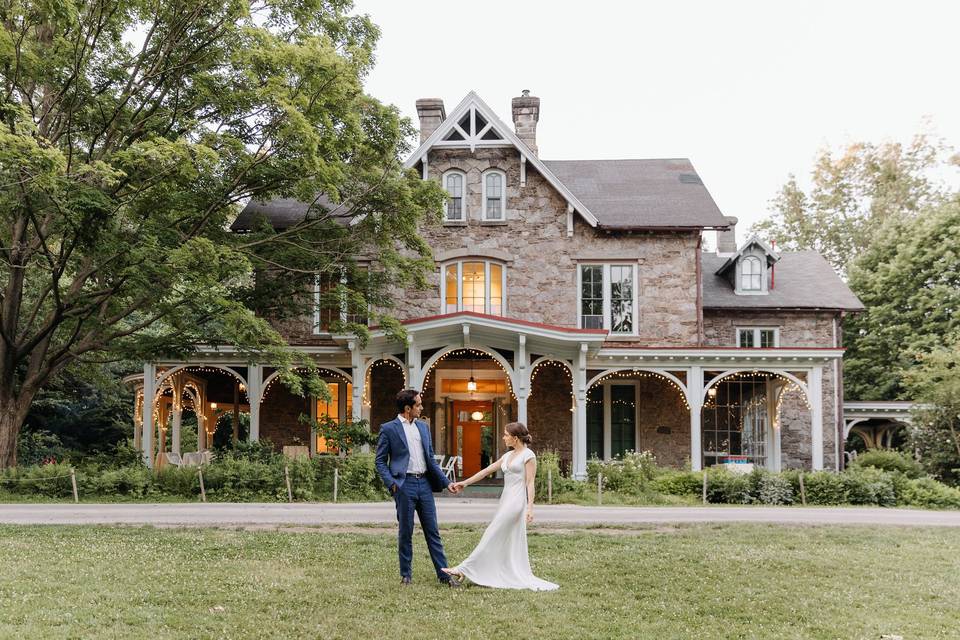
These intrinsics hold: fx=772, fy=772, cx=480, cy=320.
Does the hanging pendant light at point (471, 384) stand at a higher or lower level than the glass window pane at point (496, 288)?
lower

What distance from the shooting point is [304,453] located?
17656 mm

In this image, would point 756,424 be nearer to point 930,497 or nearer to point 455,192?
point 930,497

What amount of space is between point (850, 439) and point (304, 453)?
2294 centimetres

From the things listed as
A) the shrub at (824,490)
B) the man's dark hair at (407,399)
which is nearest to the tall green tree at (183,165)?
the man's dark hair at (407,399)

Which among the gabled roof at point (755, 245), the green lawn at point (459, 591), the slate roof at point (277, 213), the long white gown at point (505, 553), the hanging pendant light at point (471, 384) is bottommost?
the green lawn at point (459, 591)

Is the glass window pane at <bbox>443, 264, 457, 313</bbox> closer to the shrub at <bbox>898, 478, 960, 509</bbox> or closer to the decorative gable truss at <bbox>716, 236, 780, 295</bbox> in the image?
the decorative gable truss at <bbox>716, 236, 780, 295</bbox>

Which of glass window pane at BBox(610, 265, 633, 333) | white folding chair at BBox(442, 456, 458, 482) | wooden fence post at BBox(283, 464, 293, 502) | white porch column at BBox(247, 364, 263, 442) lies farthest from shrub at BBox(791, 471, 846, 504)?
white porch column at BBox(247, 364, 263, 442)

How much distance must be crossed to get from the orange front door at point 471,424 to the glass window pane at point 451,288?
2698mm

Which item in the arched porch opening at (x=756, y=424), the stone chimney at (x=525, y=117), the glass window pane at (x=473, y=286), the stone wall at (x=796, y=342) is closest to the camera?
the glass window pane at (x=473, y=286)

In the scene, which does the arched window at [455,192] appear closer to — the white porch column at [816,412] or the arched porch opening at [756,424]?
the arched porch opening at [756,424]

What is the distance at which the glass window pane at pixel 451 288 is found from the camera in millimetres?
21656

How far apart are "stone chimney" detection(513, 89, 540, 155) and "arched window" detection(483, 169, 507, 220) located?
221 cm

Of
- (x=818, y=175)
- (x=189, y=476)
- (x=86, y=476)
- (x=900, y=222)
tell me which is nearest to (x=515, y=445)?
(x=189, y=476)

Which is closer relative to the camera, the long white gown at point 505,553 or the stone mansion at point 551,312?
the long white gown at point 505,553
